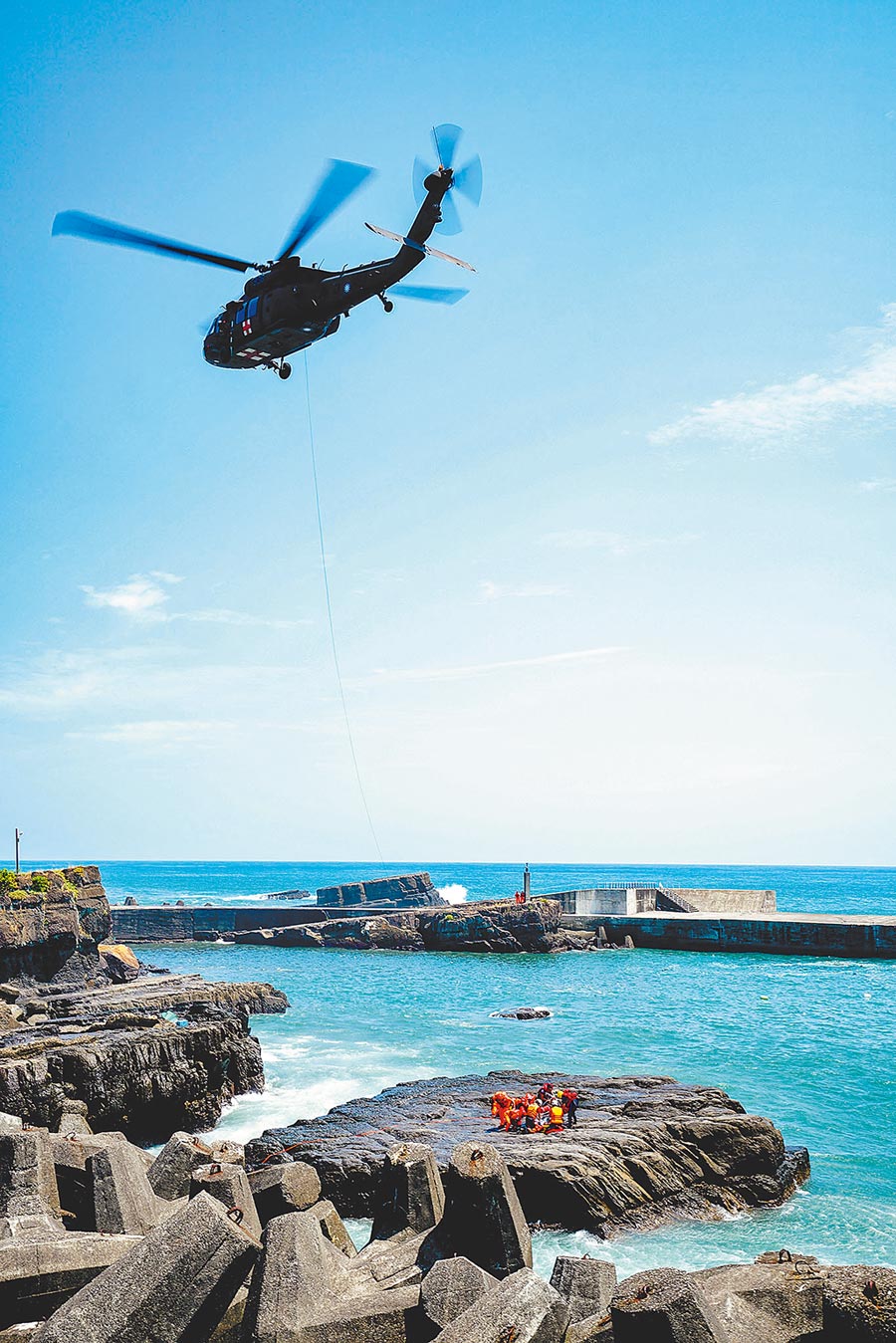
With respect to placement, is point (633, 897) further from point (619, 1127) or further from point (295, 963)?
point (619, 1127)

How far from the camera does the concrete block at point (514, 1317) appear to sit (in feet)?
17.4

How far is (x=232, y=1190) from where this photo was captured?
8.05 meters

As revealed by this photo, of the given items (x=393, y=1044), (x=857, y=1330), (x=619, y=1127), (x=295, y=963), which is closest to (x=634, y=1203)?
(x=619, y=1127)

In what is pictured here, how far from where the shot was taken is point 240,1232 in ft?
19.7

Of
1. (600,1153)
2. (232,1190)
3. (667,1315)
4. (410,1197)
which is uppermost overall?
(667,1315)

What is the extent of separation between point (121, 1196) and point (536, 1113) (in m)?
10.3

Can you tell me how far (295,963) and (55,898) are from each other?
24.6 m

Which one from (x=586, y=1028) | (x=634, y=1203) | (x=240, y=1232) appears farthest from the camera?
(x=586, y=1028)

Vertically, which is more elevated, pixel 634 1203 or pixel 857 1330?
pixel 857 1330

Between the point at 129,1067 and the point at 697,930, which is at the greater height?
the point at 129,1067

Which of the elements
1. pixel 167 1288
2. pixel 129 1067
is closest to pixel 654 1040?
pixel 129 1067

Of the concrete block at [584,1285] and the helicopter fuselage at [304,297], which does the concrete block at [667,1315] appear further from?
the helicopter fuselage at [304,297]

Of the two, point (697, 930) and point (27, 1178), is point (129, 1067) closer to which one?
point (27, 1178)

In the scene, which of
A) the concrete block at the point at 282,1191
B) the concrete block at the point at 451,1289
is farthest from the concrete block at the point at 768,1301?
the concrete block at the point at 282,1191
